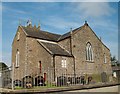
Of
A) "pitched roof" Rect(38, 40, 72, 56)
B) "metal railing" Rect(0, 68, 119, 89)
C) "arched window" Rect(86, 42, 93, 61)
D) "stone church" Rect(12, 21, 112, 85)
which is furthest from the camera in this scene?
"arched window" Rect(86, 42, 93, 61)

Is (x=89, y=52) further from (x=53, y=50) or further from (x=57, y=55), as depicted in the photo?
(x=57, y=55)

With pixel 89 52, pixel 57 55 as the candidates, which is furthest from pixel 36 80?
pixel 89 52

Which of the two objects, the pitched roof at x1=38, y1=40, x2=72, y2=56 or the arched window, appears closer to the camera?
the pitched roof at x1=38, y1=40, x2=72, y2=56

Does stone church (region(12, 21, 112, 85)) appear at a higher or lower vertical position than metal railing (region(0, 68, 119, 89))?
higher

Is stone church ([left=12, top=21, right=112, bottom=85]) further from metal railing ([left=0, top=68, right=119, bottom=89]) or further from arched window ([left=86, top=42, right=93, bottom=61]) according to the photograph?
metal railing ([left=0, top=68, right=119, bottom=89])

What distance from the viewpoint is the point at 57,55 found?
27.8 m

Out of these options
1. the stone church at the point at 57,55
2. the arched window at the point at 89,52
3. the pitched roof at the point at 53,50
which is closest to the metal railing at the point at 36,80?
the stone church at the point at 57,55

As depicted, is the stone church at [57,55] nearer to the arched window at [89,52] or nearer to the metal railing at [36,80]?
the arched window at [89,52]

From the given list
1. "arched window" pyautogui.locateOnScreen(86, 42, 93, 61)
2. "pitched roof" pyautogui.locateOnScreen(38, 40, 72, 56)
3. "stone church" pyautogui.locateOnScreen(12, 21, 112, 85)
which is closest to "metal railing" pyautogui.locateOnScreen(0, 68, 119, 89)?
"stone church" pyautogui.locateOnScreen(12, 21, 112, 85)

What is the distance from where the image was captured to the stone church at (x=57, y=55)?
91.9ft

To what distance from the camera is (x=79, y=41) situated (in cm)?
3297

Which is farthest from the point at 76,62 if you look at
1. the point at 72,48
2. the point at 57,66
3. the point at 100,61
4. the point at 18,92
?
the point at 18,92

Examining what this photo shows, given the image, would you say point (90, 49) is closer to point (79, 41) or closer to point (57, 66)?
point (79, 41)

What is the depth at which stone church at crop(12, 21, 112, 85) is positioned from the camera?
28000 millimetres
